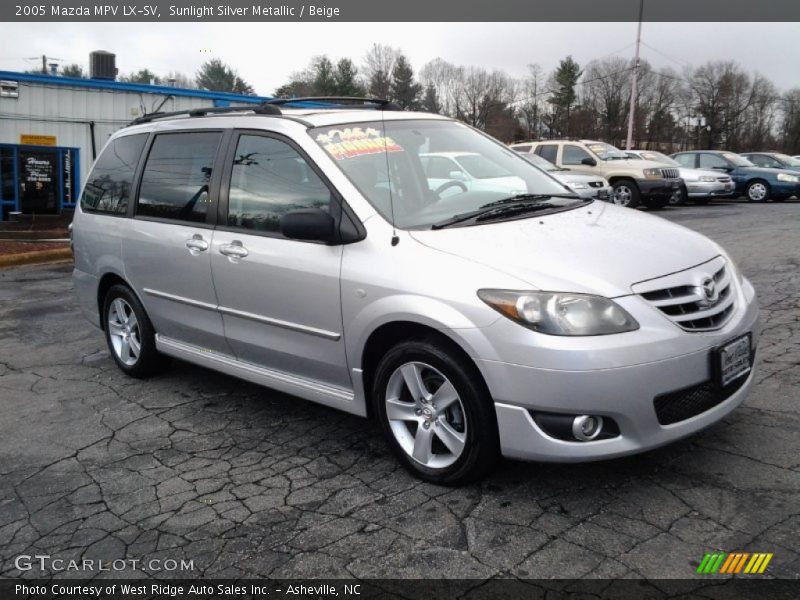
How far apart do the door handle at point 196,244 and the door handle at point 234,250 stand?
184mm

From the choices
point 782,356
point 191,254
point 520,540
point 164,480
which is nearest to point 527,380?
point 520,540

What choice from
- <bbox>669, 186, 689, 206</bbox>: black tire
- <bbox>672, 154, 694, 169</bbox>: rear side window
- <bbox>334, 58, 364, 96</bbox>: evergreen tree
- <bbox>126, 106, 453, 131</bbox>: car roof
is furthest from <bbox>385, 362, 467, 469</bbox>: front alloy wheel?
<bbox>334, 58, 364, 96</bbox>: evergreen tree

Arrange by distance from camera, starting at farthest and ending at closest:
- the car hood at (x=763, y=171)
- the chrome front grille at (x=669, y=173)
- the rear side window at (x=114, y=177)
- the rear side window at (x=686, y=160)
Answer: the rear side window at (x=686, y=160), the car hood at (x=763, y=171), the chrome front grille at (x=669, y=173), the rear side window at (x=114, y=177)

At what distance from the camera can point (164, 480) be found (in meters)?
3.63

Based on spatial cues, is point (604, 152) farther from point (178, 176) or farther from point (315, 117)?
point (315, 117)

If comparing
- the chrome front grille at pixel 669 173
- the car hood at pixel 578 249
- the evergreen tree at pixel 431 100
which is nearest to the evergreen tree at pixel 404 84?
the evergreen tree at pixel 431 100

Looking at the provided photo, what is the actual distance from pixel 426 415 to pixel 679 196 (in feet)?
55.2

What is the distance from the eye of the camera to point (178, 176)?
4.78 meters

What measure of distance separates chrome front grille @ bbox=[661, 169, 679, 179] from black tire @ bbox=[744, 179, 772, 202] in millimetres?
4341

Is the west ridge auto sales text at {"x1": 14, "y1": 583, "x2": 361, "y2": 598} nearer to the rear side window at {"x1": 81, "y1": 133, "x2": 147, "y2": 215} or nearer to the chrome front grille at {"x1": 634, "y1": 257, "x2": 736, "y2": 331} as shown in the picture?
the chrome front grille at {"x1": 634, "y1": 257, "x2": 736, "y2": 331}

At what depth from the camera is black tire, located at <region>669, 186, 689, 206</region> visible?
59.4ft

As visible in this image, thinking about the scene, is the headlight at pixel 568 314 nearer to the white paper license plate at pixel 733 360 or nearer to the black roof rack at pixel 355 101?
the white paper license plate at pixel 733 360

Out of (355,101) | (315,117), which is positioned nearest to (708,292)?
(315,117)

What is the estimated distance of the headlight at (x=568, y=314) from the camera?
117 inches
